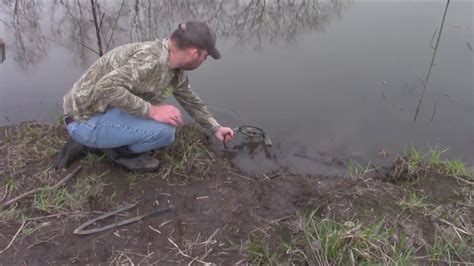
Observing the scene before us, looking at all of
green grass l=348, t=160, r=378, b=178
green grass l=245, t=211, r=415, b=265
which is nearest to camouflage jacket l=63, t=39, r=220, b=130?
green grass l=245, t=211, r=415, b=265

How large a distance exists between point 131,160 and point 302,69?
225 cm

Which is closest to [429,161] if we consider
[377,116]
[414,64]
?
[377,116]

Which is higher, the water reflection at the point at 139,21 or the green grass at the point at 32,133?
the water reflection at the point at 139,21

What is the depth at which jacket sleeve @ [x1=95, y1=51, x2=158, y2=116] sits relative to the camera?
2531 millimetres

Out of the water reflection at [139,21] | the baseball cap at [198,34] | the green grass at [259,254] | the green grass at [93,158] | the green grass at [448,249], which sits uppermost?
the baseball cap at [198,34]

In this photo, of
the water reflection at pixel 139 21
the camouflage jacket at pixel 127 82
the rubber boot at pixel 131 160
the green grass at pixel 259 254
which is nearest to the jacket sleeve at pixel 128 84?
the camouflage jacket at pixel 127 82

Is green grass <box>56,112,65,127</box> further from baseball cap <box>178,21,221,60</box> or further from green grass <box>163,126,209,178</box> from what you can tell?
baseball cap <box>178,21,221,60</box>

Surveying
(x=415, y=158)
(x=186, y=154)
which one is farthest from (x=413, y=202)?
(x=186, y=154)

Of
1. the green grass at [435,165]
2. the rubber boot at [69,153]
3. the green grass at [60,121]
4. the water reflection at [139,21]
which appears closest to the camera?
the rubber boot at [69,153]

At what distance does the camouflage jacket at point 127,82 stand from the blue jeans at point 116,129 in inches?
2.4

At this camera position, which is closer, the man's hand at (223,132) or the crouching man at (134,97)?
the crouching man at (134,97)

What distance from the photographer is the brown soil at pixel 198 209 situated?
241 centimetres

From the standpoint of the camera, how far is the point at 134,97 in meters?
2.59

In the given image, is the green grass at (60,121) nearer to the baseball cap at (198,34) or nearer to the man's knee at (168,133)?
the man's knee at (168,133)
